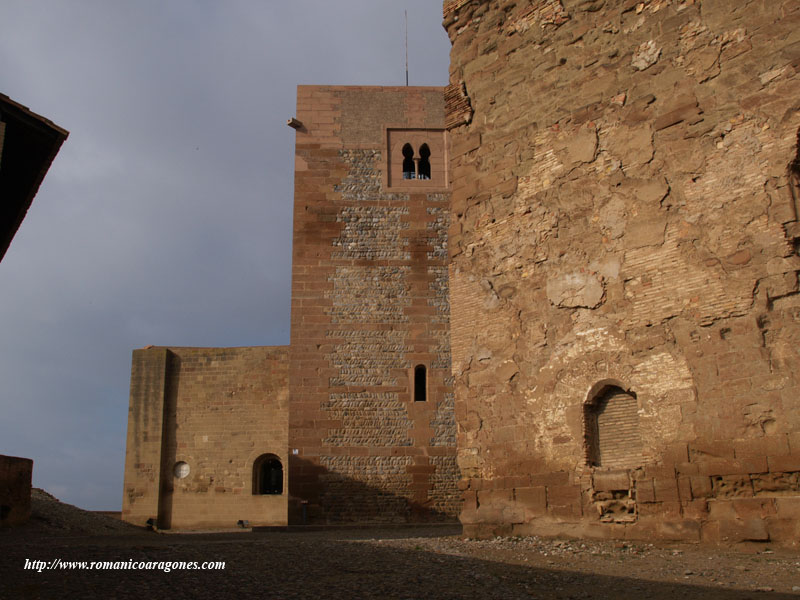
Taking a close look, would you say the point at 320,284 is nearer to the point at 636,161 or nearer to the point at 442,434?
the point at 442,434

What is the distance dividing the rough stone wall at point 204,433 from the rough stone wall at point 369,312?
92.2 inches

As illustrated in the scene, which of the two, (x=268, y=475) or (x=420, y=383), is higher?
(x=420, y=383)

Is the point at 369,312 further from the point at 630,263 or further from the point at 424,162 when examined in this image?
the point at 630,263

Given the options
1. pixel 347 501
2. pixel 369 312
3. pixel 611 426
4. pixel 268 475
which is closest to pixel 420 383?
pixel 369 312

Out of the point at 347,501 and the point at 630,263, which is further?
the point at 347,501

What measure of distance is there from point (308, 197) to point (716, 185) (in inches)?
473

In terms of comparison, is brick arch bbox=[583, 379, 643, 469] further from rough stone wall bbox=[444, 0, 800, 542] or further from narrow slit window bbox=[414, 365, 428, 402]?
narrow slit window bbox=[414, 365, 428, 402]

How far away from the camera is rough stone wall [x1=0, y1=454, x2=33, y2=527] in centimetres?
1022

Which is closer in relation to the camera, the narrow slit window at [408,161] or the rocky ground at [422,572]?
the rocky ground at [422,572]

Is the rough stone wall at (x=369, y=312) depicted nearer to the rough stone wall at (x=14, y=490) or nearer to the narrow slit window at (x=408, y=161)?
the narrow slit window at (x=408, y=161)

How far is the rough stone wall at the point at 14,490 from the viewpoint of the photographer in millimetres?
10219

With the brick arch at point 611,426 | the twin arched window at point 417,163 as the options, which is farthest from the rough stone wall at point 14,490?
the twin arched window at point 417,163

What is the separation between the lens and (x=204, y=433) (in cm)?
1836

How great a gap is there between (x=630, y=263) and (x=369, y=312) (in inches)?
394
